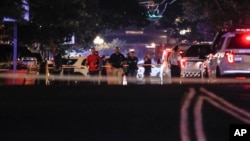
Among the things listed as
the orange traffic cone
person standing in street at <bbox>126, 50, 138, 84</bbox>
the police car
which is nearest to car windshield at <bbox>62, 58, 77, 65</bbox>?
person standing in street at <bbox>126, 50, 138, 84</bbox>

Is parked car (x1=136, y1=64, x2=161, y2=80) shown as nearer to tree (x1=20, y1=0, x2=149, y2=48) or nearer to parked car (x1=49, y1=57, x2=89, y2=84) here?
parked car (x1=49, y1=57, x2=89, y2=84)

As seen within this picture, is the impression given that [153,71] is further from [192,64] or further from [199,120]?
[199,120]

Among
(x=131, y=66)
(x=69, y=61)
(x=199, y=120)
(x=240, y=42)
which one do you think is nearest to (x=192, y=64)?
(x=131, y=66)

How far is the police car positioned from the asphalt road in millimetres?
5824

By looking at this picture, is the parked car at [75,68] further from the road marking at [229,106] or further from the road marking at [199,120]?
the road marking at [199,120]

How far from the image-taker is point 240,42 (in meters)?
16.6

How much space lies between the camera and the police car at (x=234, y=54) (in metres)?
16.4

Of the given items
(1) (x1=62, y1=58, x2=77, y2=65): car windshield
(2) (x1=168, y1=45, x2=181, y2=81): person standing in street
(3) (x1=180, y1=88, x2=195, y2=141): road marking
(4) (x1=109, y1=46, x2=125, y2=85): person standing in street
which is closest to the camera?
(3) (x1=180, y1=88, x2=195, y2=141): road marking

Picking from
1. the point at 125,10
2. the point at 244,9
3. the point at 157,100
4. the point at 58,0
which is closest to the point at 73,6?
the point at 58,0

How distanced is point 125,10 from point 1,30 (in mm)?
18184

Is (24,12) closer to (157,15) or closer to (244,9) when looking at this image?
(244,9)

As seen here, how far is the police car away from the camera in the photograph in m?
16.4

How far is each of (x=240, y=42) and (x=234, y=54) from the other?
0.42m

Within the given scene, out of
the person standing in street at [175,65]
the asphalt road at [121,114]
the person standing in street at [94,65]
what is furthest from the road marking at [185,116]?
the person standing in street at [94,65]
